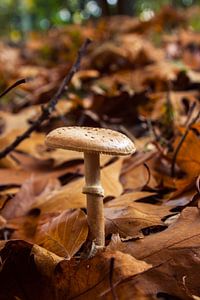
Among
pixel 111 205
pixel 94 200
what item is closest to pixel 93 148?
pixel 94 200

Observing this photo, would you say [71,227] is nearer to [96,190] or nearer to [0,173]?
[96,190]

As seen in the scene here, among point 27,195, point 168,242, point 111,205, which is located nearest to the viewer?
point 168,242

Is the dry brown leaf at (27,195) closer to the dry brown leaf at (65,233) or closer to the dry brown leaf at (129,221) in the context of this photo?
the dry brown leaf at (65,233)

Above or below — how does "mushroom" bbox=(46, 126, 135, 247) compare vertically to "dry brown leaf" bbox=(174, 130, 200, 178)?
above

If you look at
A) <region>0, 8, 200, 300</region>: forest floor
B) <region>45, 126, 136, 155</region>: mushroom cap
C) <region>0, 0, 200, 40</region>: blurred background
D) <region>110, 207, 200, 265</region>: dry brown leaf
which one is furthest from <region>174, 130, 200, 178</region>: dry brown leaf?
<region>0, 0, 200, 40</region>: blurred background

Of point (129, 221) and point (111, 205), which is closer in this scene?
point (129, 221)

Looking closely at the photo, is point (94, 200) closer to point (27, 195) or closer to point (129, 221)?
point (129, 221)

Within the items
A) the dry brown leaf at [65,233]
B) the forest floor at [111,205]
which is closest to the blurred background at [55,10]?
the forest floor at [111,205]

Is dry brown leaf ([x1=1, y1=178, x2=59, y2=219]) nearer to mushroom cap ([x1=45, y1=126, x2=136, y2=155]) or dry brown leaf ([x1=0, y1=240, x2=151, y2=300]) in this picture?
dry brown leaf ([x1=0, y1=240, x2=151, y2=300])

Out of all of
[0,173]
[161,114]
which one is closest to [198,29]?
[161,114]
